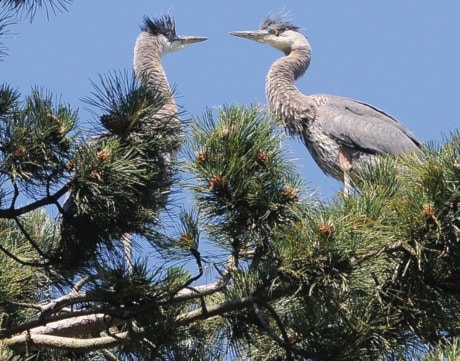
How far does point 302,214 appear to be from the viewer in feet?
11.8

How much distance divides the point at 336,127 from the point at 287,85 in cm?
71

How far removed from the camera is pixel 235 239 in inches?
149

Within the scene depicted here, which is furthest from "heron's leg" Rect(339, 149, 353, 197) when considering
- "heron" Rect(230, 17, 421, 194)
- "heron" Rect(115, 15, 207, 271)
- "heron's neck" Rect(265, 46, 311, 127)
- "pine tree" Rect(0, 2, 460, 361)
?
"pine tree" Rect(0, 2, 460, 361)

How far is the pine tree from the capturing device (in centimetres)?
342

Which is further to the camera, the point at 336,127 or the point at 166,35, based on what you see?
the point at 166,35

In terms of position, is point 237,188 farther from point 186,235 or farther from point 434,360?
point 434,360

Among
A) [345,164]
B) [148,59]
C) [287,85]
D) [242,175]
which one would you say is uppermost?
[148,59]

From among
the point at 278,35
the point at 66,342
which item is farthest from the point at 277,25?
the point at 66,342

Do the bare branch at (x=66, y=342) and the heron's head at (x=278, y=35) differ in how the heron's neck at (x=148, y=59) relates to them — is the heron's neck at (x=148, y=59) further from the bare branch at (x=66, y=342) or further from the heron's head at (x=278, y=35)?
the bare branch at (x=66, y=342)

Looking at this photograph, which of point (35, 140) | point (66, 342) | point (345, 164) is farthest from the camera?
point (345, 164)

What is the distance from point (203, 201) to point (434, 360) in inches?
42.6

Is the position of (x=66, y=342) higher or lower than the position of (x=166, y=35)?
lower

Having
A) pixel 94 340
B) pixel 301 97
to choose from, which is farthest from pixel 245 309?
pixel 301 97

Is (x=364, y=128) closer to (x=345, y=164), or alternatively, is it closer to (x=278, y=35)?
(x=345, y=164)
